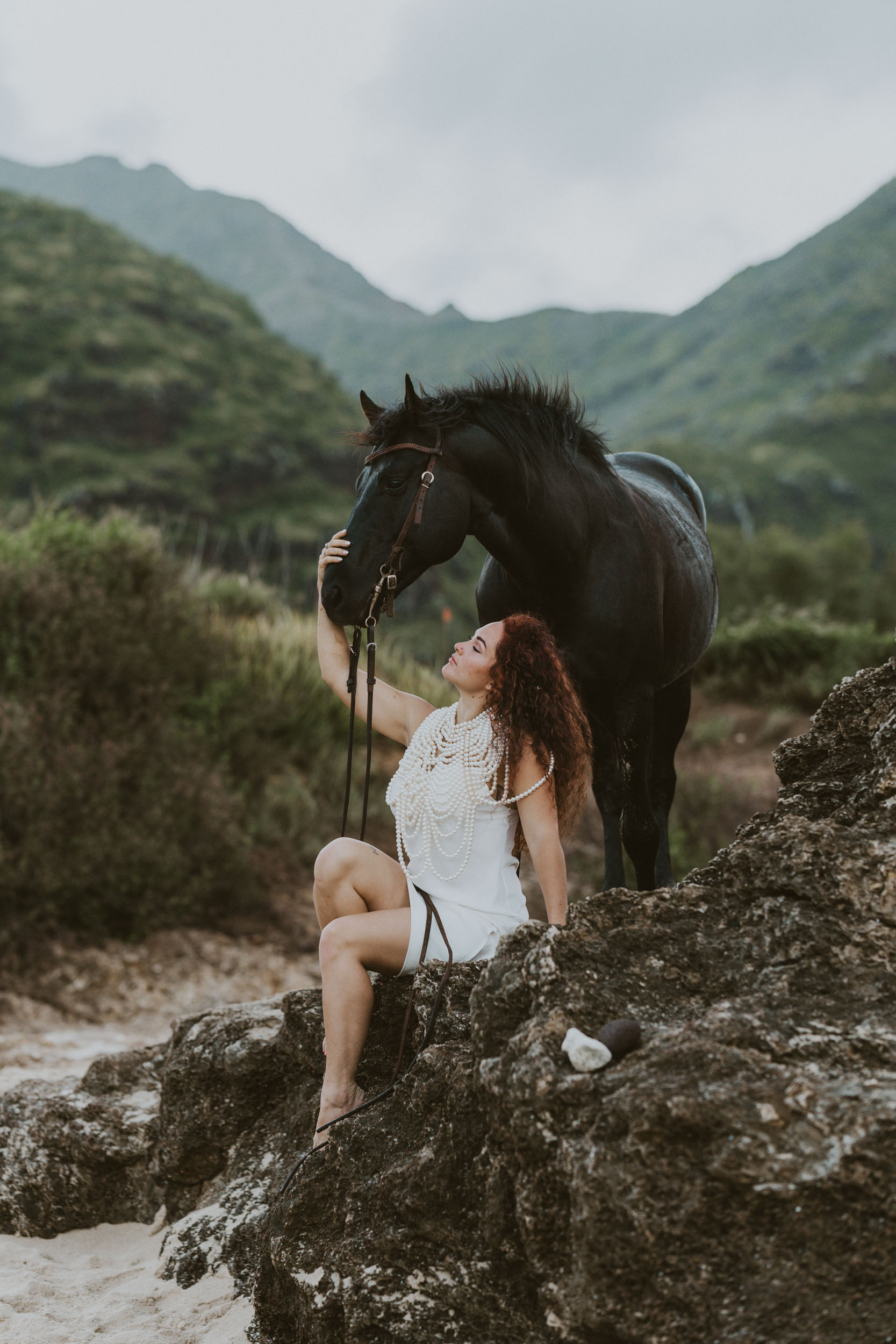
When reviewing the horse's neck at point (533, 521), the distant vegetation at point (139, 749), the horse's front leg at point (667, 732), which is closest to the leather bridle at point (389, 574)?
the horse's neck at point (533, 521)

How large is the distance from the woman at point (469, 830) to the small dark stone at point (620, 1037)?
2.70ft

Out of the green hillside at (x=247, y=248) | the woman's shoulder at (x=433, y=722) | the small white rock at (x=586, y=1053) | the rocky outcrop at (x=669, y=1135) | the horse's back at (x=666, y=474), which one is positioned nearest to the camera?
the rocky outcrop at (x=669, y=1135)

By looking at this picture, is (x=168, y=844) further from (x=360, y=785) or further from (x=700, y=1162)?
(x=700, y=1162)

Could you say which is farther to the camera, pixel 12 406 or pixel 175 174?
pixel 175 174

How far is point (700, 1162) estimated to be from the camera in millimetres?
1585

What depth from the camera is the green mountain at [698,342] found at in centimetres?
6344

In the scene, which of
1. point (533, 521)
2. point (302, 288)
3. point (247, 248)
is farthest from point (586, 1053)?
point (247, 248)

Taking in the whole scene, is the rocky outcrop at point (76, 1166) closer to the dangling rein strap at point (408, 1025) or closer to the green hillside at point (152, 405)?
the dangling rein strap at point (408, 1025)

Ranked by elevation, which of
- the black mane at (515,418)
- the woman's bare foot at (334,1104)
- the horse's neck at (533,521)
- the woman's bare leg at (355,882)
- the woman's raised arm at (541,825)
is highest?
the black mane at (515,418)

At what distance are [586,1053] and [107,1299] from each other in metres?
1.74

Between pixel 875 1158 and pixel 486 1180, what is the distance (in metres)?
0.78

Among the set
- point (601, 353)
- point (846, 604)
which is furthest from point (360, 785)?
point (601, 353)

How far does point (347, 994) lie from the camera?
2.59 m

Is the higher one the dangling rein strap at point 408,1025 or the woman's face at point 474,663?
the woman's face at point 474,663
